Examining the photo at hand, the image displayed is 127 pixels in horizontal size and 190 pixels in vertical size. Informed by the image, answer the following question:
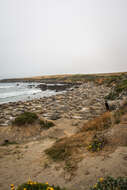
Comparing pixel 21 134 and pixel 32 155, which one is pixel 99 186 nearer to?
pixel 32 155

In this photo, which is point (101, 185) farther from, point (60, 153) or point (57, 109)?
point (57, 109)

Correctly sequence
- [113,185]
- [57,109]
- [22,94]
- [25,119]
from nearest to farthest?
[113,185] → [25,119] → [57,109] → [22,94]

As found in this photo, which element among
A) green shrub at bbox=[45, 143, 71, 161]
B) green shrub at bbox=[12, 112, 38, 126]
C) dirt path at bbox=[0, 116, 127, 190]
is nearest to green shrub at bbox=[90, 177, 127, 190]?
dirt path at bbox=[0, 116, 127, 190]

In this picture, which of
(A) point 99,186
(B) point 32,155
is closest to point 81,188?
(A) point 99,186

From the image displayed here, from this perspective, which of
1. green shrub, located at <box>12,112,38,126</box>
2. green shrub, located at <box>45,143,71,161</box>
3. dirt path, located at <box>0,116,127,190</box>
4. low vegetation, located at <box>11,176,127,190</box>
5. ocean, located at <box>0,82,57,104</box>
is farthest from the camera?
ocean, located at <box>0,82,57,104</box>

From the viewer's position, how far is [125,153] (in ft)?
10.4

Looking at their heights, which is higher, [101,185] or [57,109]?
[101,185]

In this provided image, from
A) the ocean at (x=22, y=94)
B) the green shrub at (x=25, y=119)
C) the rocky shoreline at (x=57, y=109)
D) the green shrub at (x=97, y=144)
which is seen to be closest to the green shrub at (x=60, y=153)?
the green shrub at (x=97, y=144)

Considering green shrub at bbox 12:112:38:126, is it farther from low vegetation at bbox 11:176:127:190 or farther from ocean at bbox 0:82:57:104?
ocean at bbox 0:82:57:104

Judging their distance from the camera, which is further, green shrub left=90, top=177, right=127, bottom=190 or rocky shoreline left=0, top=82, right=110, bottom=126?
rocky shoreline left=0, top=82, right=110, bottom=126

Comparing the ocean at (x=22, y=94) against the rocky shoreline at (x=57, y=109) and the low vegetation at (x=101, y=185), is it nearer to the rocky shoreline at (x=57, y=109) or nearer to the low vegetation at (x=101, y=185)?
the rocky shoreline at (x=57, y=109)

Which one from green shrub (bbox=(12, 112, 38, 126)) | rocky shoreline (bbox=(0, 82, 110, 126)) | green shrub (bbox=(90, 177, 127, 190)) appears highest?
green shrub (bbox=(90, 177, 127, 190))

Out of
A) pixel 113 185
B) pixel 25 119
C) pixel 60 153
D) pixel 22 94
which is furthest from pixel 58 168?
pixel 22 94

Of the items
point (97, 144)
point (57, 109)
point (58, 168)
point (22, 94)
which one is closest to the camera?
point (58, 168)
